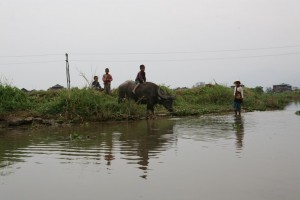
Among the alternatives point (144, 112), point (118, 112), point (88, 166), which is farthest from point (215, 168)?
point (144, 112)

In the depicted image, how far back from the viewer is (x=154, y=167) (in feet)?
20.3

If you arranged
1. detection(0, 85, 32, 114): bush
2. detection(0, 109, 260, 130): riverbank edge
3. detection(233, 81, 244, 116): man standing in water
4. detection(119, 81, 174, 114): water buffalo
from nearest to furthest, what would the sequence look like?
1. detection(0, 109, 260, 130): riverbank edge
2. detection(0, 85, 32, 114): bush
3. detection(119, 81, 174, 114): water buffalo
4. detection(233, 81, 244, 116): man standing in water

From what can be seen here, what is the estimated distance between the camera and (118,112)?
52.2ft

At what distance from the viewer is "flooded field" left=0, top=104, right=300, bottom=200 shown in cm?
483

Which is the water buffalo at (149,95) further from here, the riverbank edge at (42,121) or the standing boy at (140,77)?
the riverbank edge at (42,121)

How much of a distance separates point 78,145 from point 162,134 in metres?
2.62

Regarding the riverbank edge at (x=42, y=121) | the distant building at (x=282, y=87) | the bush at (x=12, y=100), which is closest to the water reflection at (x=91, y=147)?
the riverbank edge at (x=42, y=121)

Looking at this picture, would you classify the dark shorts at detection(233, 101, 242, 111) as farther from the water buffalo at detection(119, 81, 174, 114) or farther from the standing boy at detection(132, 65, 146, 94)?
the standing boy at detection(132, 65, 146, 94)

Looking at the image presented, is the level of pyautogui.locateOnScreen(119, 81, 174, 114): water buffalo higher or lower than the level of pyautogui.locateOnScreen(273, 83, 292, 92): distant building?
lower

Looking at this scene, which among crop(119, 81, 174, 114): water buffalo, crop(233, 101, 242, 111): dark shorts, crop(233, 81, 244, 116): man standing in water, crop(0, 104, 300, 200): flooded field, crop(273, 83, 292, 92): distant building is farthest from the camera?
crop(273, 83, 292, 92): distant building

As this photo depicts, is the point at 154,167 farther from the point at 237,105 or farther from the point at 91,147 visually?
the point at 237,105

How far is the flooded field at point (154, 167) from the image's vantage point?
4.83 meters

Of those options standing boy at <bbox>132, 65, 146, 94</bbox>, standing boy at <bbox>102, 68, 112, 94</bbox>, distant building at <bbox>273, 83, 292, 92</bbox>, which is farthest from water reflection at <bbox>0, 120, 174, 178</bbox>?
distant building at <bbox>273, 83, 292, 92</bbox>

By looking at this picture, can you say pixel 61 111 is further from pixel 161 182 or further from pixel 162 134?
pixel 161 182
